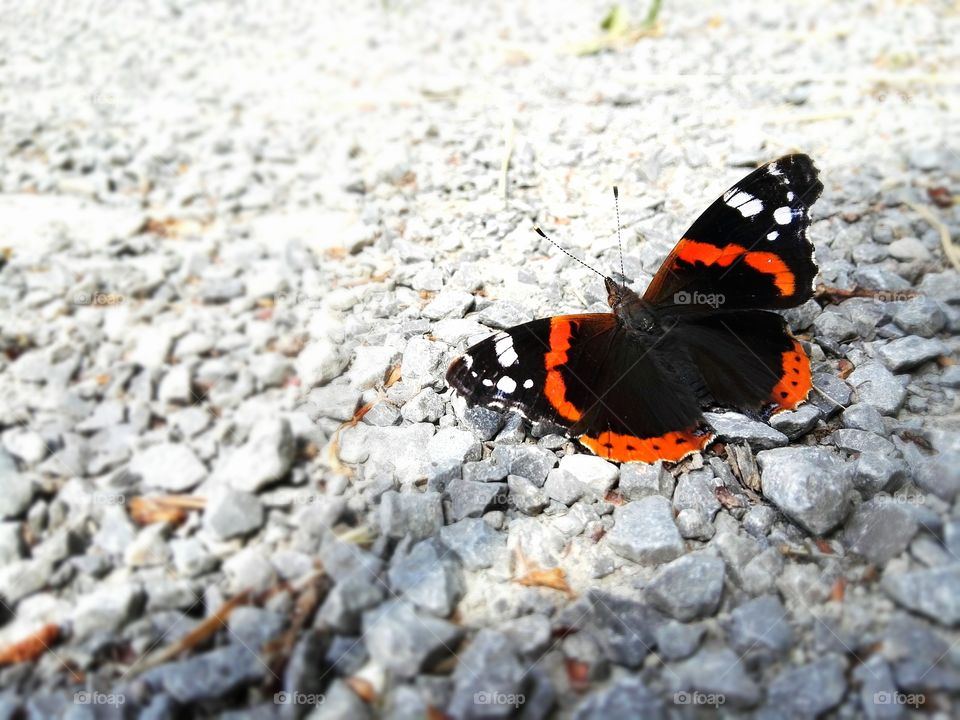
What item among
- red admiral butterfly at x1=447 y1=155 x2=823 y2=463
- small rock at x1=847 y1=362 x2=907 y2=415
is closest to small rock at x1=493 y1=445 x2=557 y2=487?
red admiral butterfly at x1=447 y1=155 x2=823 y2=463

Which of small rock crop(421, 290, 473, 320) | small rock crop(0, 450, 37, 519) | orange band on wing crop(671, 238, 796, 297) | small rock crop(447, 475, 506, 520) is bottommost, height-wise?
small rock crop(447, 475, 506, 520)

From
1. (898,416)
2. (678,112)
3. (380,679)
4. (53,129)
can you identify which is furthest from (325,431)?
(53,129)

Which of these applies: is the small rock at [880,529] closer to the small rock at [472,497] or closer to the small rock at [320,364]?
the small rock at [472,497]

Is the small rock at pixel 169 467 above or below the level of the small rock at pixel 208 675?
above

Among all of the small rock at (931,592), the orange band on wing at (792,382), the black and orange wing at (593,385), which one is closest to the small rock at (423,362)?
the black and orange wing at (593,385)

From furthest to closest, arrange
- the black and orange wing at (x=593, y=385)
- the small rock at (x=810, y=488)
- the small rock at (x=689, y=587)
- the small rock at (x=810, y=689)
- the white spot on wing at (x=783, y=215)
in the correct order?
the white spot on wing at (x=783, y=215), the black and orange wing at (x=593, y=385), the small rock at (x=810, y=488), the small rock at (x=689, y=587), the small rock at (x=810, y=689)

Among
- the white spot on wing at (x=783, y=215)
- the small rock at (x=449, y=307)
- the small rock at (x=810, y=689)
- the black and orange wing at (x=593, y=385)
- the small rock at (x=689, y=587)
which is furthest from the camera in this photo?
the small rock at (x=449, y=307)

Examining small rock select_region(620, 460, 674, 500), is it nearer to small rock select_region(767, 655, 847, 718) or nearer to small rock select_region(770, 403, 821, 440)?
small rock select_region(770, 403, 821, 440)

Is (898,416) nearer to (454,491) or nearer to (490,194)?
(454,491)
